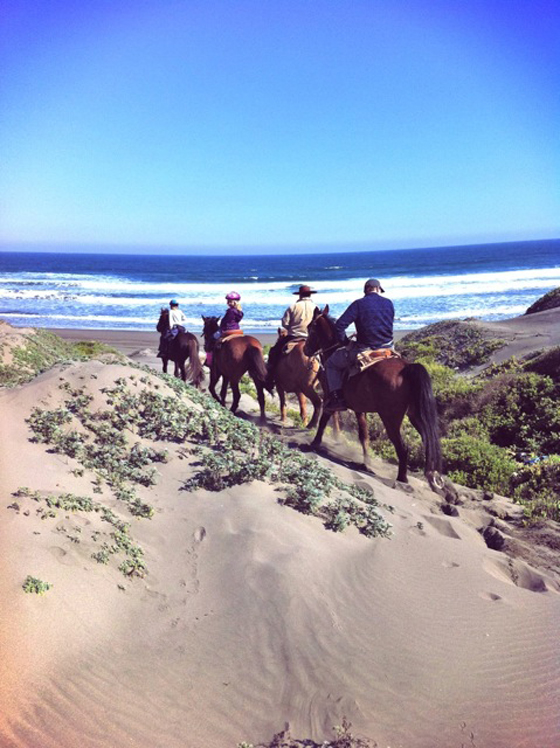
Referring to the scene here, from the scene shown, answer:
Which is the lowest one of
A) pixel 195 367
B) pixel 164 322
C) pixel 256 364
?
pixel 195 367

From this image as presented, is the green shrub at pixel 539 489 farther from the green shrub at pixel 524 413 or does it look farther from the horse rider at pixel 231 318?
the horse rider at pixel 231 318

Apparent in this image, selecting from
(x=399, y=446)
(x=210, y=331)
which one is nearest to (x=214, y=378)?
(x=210, y=331)

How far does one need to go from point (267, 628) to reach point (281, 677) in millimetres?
427

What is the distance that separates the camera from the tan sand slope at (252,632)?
3357 mm

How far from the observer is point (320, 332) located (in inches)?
403

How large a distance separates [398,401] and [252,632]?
5.01 metres

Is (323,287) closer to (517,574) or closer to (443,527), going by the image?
(443,527)

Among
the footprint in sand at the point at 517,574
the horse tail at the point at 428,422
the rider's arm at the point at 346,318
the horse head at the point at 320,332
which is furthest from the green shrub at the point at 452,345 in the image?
the footprint in sand at the point at 517,574

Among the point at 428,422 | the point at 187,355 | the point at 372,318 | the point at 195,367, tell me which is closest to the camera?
the point at 428,422

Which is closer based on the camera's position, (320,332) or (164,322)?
(320,332)

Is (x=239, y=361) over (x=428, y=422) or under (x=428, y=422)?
over

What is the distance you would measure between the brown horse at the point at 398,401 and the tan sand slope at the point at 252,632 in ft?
7.06

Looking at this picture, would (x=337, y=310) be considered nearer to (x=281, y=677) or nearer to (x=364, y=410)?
(x=364, y=410)

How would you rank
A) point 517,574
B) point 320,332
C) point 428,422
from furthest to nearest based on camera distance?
point 320,332 → point 428,422 → point 517,574
